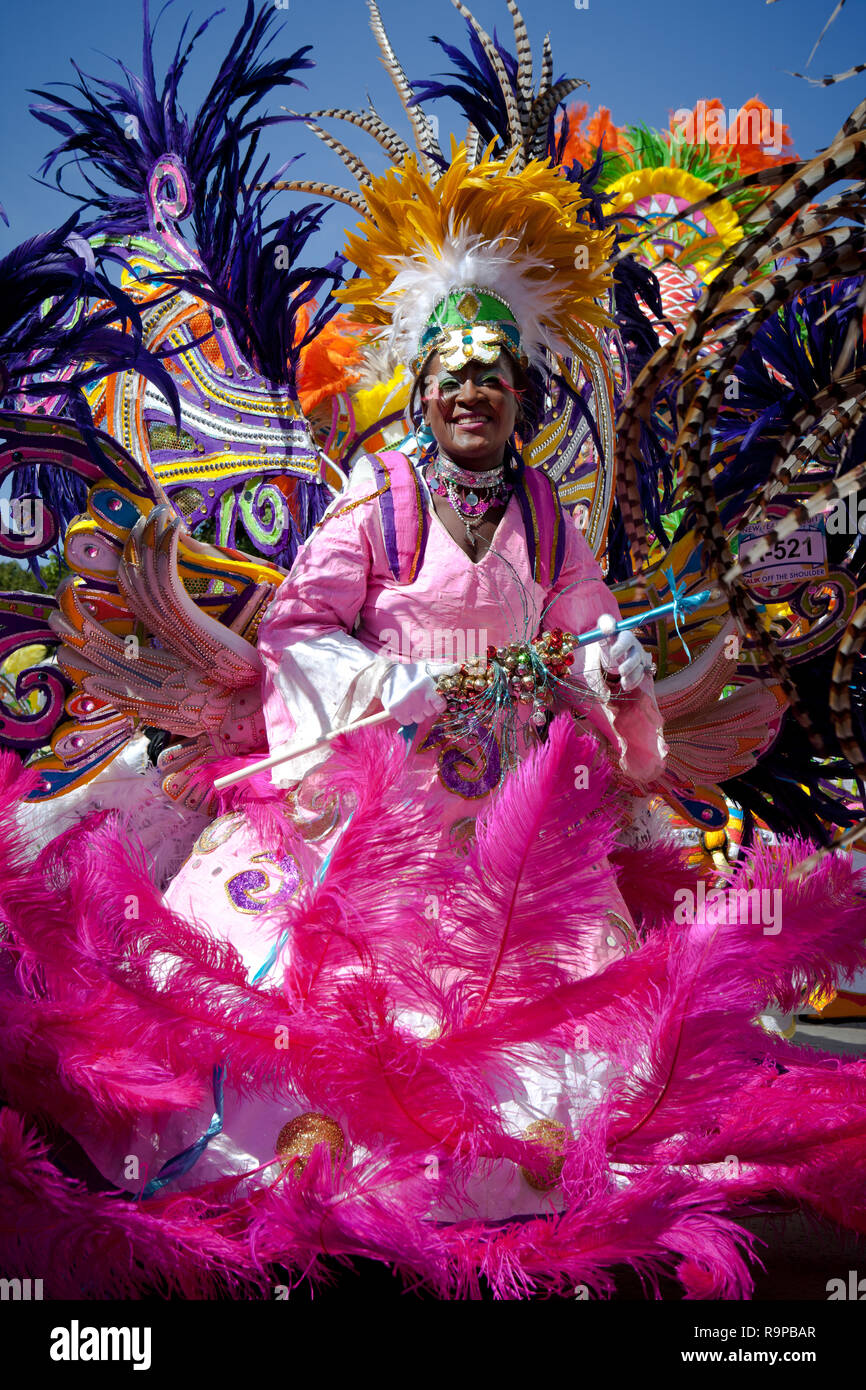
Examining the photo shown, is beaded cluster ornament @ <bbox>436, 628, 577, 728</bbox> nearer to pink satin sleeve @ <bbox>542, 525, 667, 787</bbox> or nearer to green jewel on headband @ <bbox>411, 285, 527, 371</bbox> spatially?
pink satin sleeve @ <bbox>542, 525, 667, 787</bbox>

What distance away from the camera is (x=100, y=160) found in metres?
3.53

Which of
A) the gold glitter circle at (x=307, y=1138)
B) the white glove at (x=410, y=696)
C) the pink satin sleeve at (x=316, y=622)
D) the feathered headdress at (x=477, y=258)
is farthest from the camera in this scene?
the feathered headdress at (x=477, y=258)

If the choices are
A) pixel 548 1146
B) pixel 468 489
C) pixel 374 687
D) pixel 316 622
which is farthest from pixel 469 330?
pixel 548 1146

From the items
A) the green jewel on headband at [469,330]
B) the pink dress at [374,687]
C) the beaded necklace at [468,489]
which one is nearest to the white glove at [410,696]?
the pink dress at [374,687]

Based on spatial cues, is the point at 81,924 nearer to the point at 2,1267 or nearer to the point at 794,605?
the point at 2,1267

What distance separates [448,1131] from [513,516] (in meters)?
1.37

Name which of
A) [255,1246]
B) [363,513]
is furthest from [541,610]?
[255,1246]

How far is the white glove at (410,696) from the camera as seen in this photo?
232 cm

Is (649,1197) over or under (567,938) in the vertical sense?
under

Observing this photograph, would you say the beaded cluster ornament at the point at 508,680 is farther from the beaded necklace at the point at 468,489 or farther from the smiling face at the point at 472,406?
the smiling face at the point at 472,406

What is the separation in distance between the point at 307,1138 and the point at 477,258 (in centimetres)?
188

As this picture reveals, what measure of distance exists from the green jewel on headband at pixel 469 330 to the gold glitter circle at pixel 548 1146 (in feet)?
5.13

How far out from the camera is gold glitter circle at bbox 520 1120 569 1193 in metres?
2.00

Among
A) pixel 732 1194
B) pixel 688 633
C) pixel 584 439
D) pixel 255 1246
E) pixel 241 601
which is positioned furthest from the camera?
pixel 584 439
